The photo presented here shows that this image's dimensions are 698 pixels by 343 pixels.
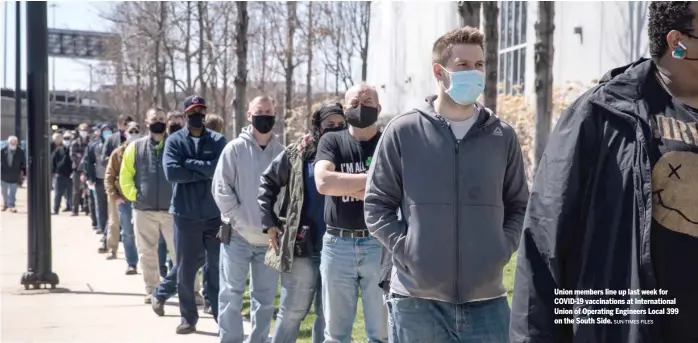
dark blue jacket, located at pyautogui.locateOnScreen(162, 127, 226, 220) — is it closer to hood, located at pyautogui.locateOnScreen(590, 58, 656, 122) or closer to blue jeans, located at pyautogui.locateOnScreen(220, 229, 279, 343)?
blue jeans, located at pyautogui.locateOnScreen(220, 229, 279, 343)

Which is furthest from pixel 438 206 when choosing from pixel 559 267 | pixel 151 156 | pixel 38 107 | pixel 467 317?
Answer: pixel 38 107

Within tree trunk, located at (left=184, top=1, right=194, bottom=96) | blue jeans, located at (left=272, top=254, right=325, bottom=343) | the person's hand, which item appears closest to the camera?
blue jeans, located at (left=272, top=254, right=325, bottom=343)

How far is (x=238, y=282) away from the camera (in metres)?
6.83

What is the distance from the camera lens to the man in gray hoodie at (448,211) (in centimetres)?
369

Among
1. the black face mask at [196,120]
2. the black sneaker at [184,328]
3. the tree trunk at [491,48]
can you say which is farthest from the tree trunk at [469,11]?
the black sneaker at [184,328]

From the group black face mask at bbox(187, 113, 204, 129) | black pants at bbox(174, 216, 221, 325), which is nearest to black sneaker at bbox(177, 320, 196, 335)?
black pants at bbox(174, 216, 221, 325)

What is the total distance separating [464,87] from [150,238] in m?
6.35

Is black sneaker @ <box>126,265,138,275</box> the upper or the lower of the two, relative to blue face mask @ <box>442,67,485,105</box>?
lower

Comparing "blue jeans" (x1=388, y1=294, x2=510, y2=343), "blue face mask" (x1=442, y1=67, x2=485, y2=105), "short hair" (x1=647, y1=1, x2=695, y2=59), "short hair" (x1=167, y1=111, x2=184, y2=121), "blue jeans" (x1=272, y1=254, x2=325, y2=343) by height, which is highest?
"short hair" (x1=647, y1=1, x2=695, y2=59)

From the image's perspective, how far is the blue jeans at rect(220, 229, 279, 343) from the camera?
264 inches

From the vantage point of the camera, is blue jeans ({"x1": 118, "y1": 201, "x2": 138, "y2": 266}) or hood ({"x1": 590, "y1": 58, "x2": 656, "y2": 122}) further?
blue jeans ({"x1": 118, "y1": 201, "x2": 138, "y2": 266})

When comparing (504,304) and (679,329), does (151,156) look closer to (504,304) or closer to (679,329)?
(504,304)

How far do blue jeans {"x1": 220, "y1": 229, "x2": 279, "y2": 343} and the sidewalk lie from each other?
0.85m

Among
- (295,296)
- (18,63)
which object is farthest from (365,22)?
(295,296)
